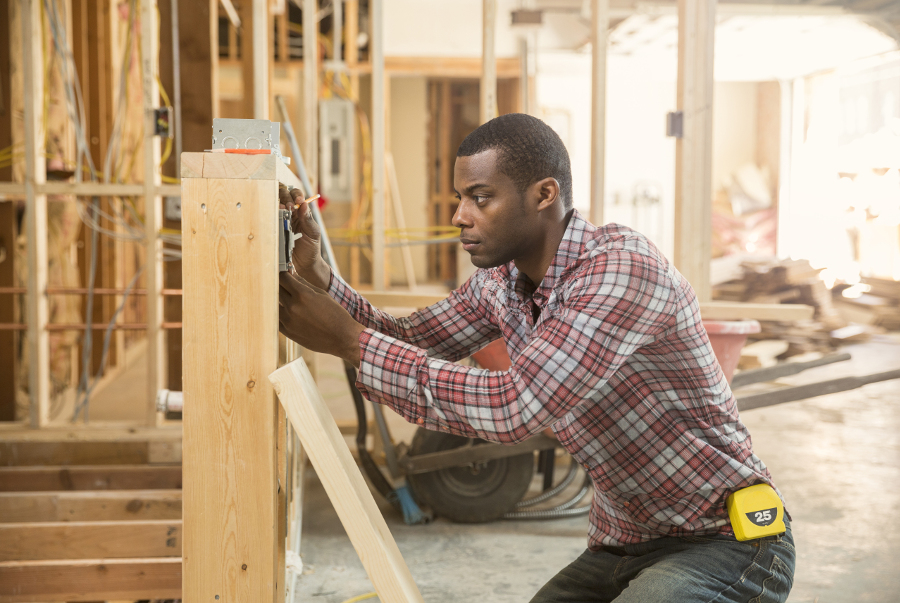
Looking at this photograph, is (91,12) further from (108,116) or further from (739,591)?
(739,591)

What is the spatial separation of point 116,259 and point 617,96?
598 cm

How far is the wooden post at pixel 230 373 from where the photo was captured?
105 centimetres

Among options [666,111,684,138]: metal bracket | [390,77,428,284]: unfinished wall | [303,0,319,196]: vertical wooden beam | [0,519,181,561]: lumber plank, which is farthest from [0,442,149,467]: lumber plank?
[390,77,428,284]: unfinished wall

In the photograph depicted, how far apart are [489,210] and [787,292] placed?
6.23 meters

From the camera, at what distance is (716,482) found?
135 centimetres

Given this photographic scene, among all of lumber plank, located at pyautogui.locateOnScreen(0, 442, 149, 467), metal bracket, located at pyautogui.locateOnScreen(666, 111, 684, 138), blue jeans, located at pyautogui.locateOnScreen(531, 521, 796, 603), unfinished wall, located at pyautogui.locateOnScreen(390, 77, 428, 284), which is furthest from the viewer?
unfinished wall, located at pyautogui.locateOnScreen(390, 77, 428, 284)

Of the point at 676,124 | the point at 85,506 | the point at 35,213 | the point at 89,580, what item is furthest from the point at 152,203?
the point at 676,124

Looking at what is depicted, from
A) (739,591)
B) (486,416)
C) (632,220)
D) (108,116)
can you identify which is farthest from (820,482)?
(632,220)

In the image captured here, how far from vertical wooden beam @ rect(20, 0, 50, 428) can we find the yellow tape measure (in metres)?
2.85

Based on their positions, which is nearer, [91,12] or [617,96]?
[91,12]

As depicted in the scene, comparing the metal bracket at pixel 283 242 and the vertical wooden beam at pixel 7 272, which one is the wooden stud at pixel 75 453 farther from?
the metal bracket at pixel 283 242

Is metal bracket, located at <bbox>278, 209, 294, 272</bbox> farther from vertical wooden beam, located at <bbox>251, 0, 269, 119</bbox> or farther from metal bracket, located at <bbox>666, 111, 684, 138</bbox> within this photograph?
metal bracket, located at <bbox>666, 111, 684, 138</bbox>

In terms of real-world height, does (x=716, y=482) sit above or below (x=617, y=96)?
below

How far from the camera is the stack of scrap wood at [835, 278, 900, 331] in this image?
730 cm
